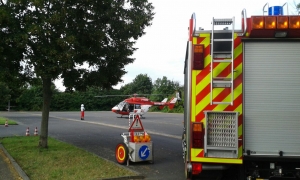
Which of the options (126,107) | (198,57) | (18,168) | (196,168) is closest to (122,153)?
(18,168)

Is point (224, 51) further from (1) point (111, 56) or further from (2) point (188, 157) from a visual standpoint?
(1) point (111, 56)

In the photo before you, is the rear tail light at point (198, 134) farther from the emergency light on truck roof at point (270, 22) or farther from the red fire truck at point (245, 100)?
the emergency light on truck roof at point (270, 22)

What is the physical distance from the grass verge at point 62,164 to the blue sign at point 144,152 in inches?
30.8

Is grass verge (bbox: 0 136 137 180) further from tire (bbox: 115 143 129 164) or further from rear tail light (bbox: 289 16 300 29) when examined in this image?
rear tail light (bbox: 289 16 300 29)

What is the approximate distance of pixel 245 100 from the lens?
516 cm

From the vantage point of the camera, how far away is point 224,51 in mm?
5188

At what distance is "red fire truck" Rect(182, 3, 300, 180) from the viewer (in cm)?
508

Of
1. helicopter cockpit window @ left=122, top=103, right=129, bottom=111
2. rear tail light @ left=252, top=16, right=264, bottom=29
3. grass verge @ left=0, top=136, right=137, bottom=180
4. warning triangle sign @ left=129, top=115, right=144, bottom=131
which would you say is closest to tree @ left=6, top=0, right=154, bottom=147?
grass verge @ left=0, top=136, right=137, bottom=180

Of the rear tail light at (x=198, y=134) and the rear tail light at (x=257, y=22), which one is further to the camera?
the rear tail light at (x=198, y=134)

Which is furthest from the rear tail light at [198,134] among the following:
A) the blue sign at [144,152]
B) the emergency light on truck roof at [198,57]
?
the blue sign at [144,152]

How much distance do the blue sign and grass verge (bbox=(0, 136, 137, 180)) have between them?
781 millimetres

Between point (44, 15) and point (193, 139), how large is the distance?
7.06m

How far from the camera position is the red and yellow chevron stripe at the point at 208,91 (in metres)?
5.14

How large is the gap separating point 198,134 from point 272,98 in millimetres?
1192
